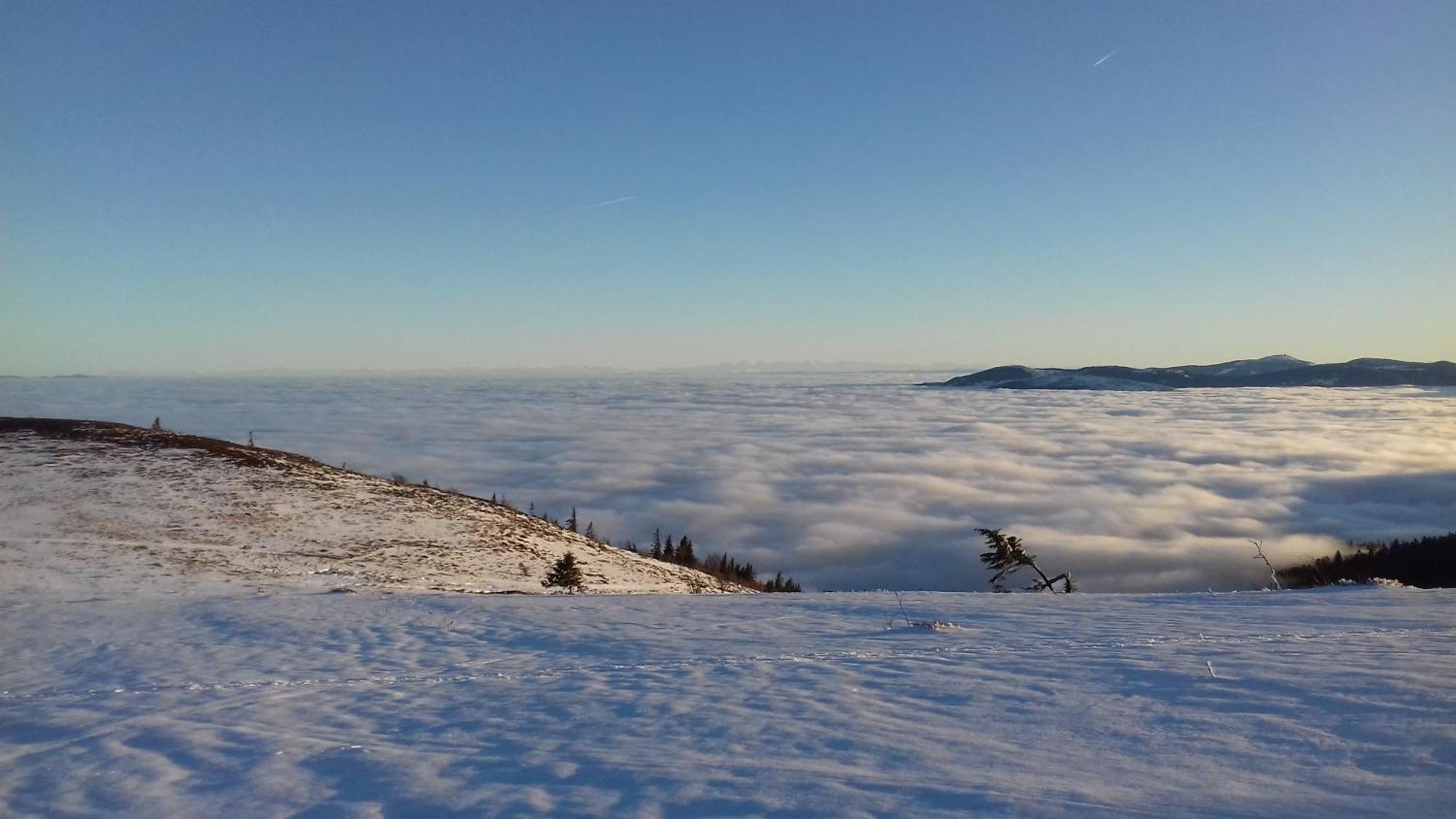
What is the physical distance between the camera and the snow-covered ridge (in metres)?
19.6

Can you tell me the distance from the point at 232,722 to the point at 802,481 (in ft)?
441

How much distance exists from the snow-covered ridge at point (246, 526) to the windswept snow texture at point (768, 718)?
888 centimetres

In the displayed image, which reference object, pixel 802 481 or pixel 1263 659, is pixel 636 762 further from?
pixel 802 481

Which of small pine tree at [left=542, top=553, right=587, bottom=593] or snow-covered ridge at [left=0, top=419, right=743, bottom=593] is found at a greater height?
snow-covered ridge at [left=0, top=419, right=743, bottom=593]

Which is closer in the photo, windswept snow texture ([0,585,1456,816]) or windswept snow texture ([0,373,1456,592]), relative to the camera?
windswept snow texture ([0,585,1456,816])

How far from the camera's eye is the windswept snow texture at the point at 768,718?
16.9 feet

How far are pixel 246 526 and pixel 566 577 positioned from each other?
11.2 metres

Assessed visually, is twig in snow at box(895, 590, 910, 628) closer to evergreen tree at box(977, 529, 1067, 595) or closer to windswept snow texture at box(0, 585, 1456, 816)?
windswept snow texture at box(0, 585, 1456, 816)

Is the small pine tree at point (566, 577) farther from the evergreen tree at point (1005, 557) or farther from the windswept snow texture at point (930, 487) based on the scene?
the windswept snow texture at point (930, 487)

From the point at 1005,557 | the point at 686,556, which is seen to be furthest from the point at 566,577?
the point at 686,556

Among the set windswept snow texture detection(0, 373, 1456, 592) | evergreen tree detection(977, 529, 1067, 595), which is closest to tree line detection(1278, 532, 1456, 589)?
evergreen tree detection(977, 529, 1067, 595)

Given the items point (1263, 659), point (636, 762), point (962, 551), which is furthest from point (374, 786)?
point (962, 551)

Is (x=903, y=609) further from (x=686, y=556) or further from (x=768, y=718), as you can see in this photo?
(x=686, y=556)

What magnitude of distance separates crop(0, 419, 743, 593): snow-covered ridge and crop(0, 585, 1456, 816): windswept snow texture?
8881 mm
